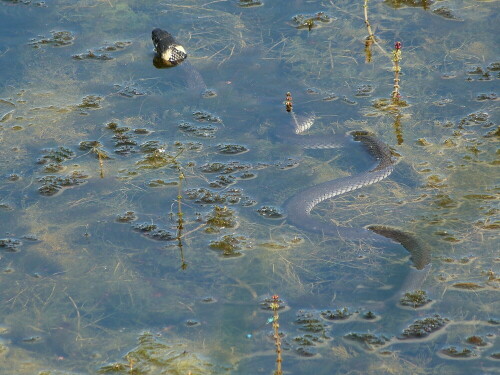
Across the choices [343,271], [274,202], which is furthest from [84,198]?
[343,271]

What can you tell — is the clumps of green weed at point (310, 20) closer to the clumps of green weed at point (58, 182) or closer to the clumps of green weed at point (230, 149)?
the clumps of green weed at point (230, 149)

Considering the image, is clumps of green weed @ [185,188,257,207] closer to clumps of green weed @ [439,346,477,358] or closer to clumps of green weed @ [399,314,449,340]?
clumps of green weed @ [399,314,449,340]

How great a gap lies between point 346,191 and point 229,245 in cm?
118

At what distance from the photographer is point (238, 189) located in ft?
21.1

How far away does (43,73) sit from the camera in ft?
26.3

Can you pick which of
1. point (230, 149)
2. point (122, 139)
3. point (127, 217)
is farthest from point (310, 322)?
point (122, 139)

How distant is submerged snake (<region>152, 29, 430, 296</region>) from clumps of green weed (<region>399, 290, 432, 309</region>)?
2.8 inches

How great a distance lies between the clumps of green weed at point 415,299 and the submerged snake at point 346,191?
0.23ft

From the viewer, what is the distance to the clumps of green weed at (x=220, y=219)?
19.7 ft

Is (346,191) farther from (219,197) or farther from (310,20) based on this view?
(310,20)

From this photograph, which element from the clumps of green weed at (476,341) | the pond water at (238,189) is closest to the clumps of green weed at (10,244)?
the pond water at (238,189)

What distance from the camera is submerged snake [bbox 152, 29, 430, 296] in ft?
18.6

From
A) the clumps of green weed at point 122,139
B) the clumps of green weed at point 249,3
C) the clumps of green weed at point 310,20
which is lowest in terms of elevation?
the clumps of green weed at point 122,139

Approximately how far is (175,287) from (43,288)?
2.96 feet
